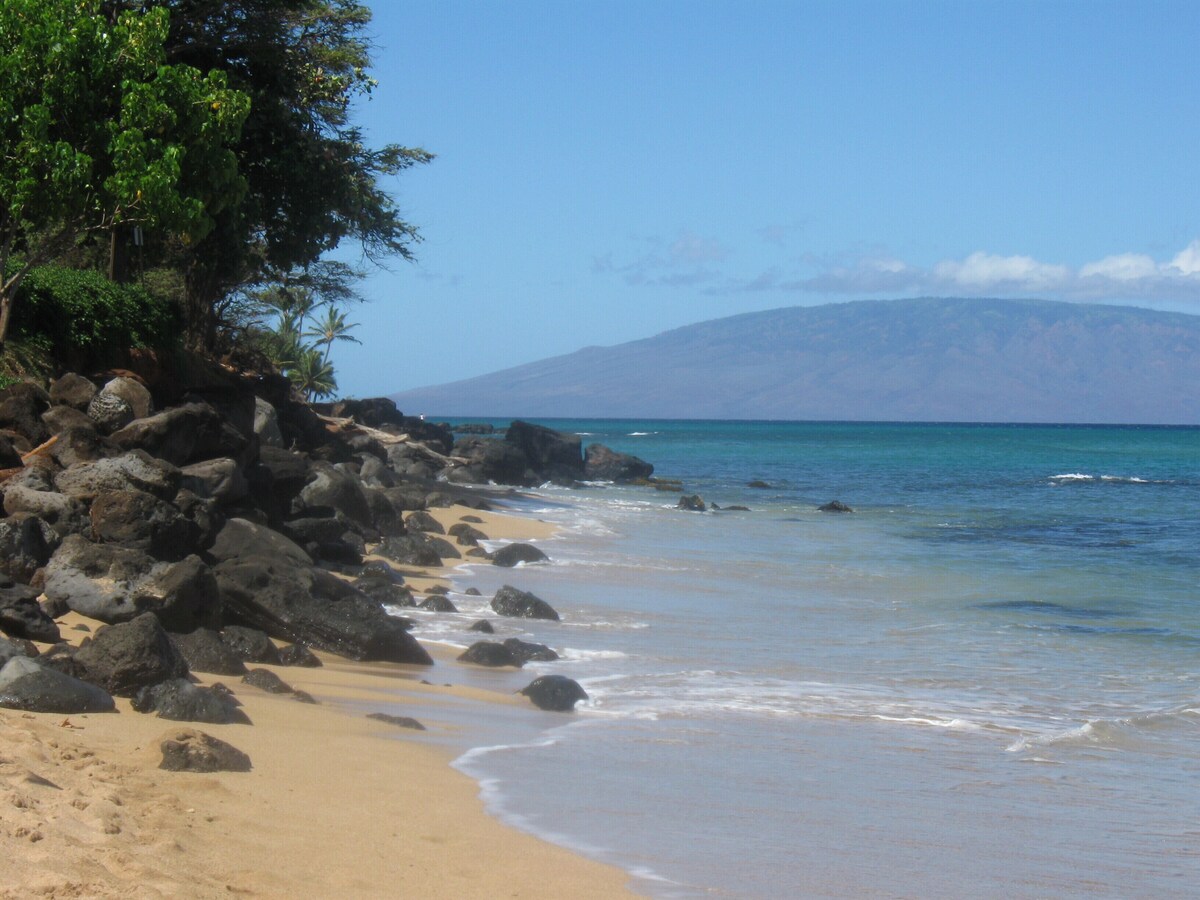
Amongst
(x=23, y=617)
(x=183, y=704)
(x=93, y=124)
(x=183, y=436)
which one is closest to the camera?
(x=183, y=704)

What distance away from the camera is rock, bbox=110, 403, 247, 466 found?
14.3 m

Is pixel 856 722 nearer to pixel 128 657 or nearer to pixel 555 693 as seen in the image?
pixel 555 693

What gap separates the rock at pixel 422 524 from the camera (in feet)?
72.0

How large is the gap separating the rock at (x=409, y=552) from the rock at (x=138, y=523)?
6.67 meters

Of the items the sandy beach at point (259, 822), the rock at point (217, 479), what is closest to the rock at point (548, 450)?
the rock at point (217, 479)

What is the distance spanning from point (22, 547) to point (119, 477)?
82.8 inches

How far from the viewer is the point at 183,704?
7.61 meters

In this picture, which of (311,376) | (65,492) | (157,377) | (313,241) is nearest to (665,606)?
(65,492)

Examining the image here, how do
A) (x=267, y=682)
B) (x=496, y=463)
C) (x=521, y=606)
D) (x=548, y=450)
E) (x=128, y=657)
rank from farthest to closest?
(x=548, y=450)
(x=496, y=463)
(x=521, y=606)
(x=267, y=682)
(x=128, y=657)

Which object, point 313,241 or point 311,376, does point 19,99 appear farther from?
point 311,376

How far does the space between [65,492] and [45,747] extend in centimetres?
598

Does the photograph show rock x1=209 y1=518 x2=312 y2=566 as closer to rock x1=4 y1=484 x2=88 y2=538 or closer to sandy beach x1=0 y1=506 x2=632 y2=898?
rock x1=4 y1=484 x2=88 y2=538

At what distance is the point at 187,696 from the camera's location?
766 cm

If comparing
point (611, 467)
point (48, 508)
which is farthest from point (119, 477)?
point (611, 467)
